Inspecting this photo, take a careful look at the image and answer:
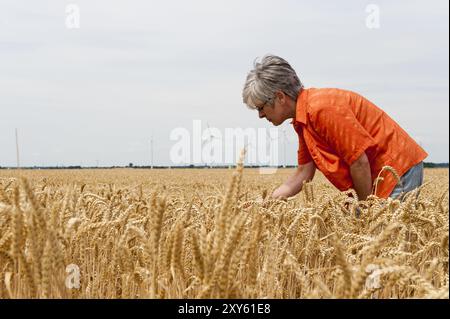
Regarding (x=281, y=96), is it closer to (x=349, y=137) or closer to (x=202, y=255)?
(x=349, y=137)

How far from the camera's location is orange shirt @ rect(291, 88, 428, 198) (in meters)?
3.67

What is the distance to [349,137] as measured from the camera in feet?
12.0

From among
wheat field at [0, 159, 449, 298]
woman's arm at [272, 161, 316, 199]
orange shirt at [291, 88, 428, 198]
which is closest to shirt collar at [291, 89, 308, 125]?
orange shirt at [291, 88, 428, 198]

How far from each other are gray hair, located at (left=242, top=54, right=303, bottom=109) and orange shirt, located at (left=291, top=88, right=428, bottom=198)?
119 mm

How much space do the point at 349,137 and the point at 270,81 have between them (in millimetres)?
730

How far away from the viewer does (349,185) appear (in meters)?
4.00

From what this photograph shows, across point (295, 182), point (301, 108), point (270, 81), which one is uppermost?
point (270, 81)

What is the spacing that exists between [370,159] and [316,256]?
1.50 m

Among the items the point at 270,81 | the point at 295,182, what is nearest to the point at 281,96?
the point at 270,81

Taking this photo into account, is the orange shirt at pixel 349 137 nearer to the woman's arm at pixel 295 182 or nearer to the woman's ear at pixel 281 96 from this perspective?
the woman's ear at pixel 281 96
